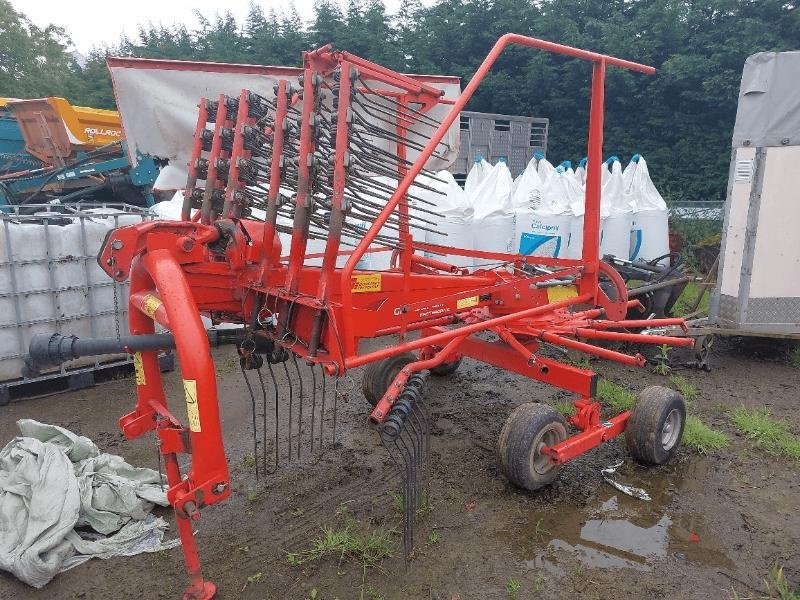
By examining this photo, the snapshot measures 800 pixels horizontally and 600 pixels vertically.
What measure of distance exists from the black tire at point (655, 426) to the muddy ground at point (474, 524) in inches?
5.3

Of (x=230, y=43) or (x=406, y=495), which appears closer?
(x=406, y=495)

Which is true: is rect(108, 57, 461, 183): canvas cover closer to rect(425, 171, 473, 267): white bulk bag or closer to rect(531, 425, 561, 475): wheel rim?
rect(531, 425, 561, 475): wheel rim

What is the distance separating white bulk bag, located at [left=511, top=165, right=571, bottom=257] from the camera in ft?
27.0

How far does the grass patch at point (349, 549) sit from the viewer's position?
116 inches

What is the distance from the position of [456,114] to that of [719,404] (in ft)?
12.8

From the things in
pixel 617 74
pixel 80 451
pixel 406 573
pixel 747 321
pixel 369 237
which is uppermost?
pixel 617 74

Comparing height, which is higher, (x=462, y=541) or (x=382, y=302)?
(x=382, y=302)

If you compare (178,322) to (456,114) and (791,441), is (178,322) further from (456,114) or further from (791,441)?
(791,441)

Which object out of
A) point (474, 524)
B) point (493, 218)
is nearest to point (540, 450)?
point (474, 524)

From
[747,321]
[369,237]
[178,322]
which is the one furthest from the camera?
[747,321]

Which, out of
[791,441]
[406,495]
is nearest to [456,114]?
[406,495]

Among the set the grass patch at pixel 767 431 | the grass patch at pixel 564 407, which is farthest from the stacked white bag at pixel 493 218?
the grass patch at pixel 767 431

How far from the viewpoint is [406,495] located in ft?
9.46

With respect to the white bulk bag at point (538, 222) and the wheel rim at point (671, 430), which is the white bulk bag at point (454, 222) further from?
the wheel rim at point (671, 430)
